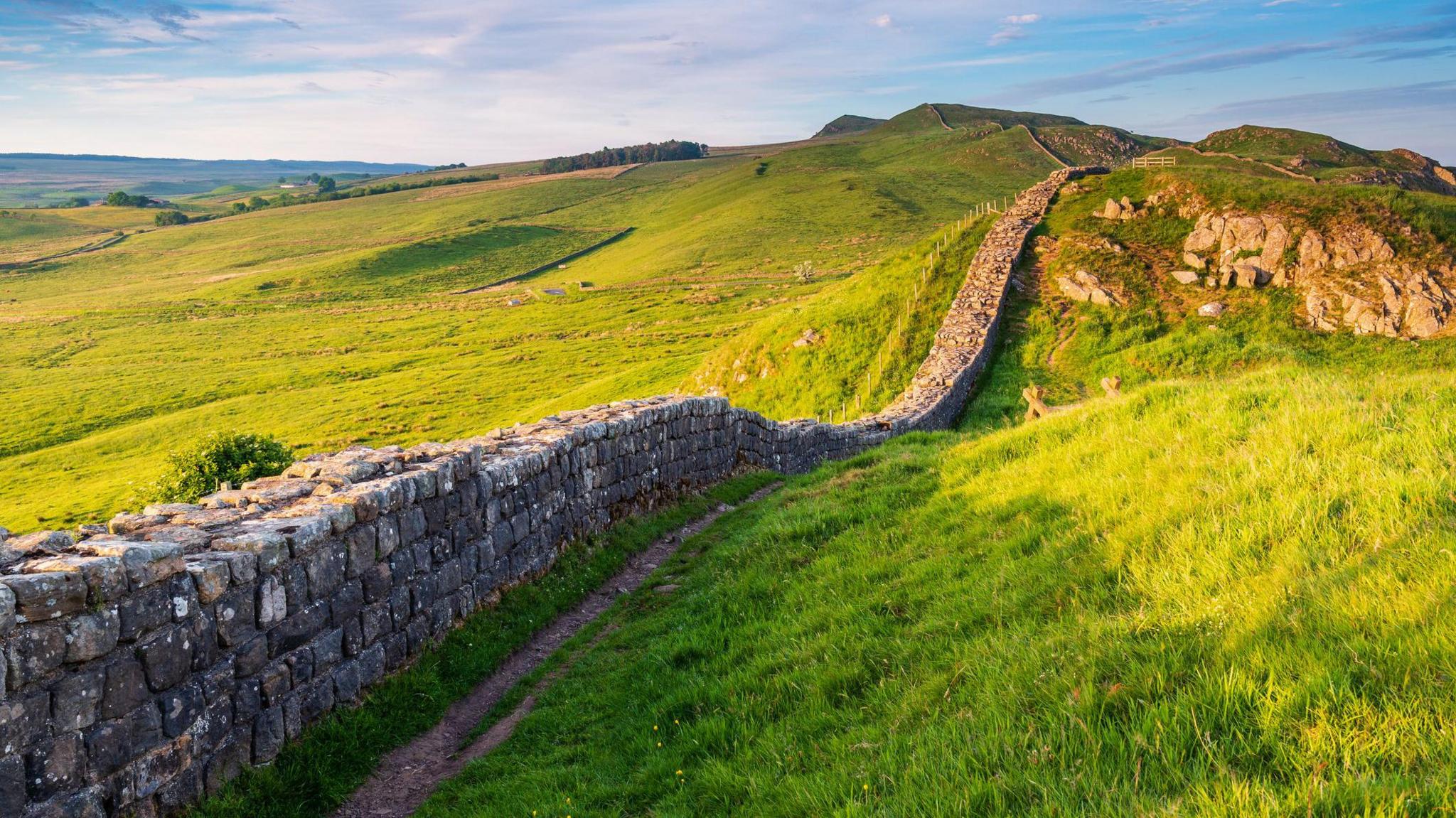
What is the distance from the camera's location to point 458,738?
9031 mm

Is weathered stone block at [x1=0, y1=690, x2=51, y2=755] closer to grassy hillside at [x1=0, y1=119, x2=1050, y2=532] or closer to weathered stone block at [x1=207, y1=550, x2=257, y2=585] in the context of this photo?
weathered stone block at [x1=207, y1=550, x2=257, y2=585]

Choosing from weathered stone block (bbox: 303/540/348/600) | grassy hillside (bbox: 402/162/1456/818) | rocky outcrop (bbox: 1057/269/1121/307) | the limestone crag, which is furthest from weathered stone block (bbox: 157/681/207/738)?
the limestone crag

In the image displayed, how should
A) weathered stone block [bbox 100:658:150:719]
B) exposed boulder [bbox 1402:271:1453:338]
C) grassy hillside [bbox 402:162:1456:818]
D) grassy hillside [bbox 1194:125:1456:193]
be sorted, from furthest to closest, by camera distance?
grassy hillside [bbox 1194:125:1456:193], exposed boulder [bbox 1402:271:1453:338], weathered stone block [bbox 100:658:150:719], grassy hillside [bbox 402:162:1456:818]

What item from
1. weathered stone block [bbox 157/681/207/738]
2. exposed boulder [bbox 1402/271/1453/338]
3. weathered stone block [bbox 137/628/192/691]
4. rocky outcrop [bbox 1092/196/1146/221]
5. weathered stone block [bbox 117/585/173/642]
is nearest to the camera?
weathered stone block [bbox 117/585/173/642]

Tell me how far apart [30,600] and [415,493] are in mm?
4601

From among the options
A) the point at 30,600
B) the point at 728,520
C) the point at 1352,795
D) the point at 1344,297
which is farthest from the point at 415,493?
the point at 1344,297

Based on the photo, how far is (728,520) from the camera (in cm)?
1731

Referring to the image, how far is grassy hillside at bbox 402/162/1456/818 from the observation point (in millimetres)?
4199

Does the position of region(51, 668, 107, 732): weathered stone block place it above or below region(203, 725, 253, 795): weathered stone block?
above

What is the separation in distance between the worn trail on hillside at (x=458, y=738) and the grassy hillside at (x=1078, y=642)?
1.16 feet

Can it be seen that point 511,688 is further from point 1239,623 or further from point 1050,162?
point 1050,162

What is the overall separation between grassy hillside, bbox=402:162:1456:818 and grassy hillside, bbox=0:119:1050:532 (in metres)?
33.4

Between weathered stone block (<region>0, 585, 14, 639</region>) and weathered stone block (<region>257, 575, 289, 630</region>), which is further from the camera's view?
weathered stone block (<region>257, 575, 289, 630</region>)

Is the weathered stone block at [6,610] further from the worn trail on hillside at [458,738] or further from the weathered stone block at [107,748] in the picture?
the worn trail on hillside at [458,738]
